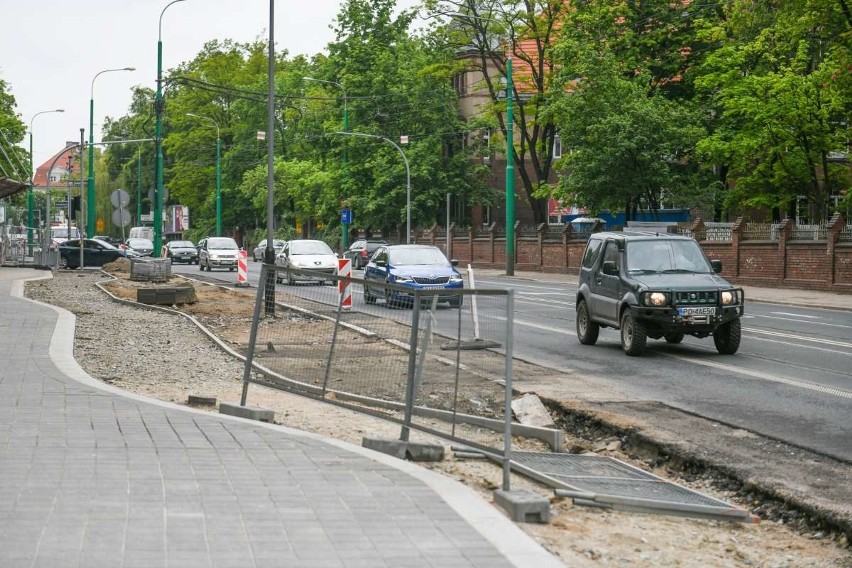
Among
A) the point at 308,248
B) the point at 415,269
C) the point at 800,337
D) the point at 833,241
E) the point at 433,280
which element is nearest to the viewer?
the point at 800,337

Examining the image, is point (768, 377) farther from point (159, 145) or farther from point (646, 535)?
point (159, 145)

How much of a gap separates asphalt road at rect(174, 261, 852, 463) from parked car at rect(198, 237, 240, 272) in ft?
111

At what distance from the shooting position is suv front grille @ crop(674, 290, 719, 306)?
55.4 feet

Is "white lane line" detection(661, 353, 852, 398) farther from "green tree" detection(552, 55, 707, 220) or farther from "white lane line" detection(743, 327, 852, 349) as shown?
"green tree" detection(552, 55, 707, 220)

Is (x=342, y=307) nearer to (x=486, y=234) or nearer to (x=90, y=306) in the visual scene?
(x=90, y=306)

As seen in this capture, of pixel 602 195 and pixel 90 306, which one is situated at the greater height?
pixel 602 195

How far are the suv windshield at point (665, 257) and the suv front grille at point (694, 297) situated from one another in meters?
1.10

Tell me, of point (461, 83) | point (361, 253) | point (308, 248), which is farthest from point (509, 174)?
point (461, 83)

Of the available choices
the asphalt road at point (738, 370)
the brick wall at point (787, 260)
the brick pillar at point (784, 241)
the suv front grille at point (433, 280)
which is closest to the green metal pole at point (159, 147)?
the suv front grille at point (433, 280)

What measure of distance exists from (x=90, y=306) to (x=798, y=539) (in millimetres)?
21347

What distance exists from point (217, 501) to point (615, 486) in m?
2.83

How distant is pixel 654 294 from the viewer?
1695cm

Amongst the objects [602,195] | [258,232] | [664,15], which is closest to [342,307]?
[602,195]

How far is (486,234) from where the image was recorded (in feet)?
216
